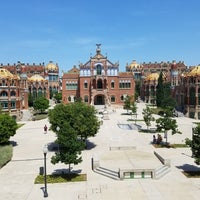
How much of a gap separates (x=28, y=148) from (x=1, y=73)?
3453 cm

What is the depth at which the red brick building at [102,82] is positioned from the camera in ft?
284

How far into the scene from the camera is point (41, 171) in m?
25.5

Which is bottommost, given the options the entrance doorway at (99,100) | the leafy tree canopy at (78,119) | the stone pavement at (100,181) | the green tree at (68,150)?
the stone pavement at (100,181)

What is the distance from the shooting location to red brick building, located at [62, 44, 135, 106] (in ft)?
284

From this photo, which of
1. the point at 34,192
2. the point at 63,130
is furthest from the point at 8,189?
the point at 63,130

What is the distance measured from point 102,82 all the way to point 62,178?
2521 inches

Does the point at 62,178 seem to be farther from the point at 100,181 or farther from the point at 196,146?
the point at 196,146

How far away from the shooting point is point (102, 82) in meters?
87.1

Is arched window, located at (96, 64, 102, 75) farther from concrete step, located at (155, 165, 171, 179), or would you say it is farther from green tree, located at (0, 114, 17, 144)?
concrete step, located at (155, 165, 171, 179)

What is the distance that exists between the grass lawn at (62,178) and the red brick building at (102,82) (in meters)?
60.7

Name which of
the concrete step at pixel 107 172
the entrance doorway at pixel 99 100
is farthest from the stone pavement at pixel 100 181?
the entrance doorway at pixel 99 100

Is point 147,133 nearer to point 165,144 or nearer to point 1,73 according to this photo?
point 165,144

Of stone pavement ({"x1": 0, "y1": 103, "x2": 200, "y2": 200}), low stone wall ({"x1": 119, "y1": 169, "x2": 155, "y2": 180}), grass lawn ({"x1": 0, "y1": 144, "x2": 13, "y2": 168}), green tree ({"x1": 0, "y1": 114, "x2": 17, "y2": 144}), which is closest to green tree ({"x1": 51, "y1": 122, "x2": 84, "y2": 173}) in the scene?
stone pavement ({"x1": 0, "y1": 103, "x2": 200, "y2": 200})

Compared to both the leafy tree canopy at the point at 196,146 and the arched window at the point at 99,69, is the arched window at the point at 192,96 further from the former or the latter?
the leafy tree canopy at the point at 196,146
